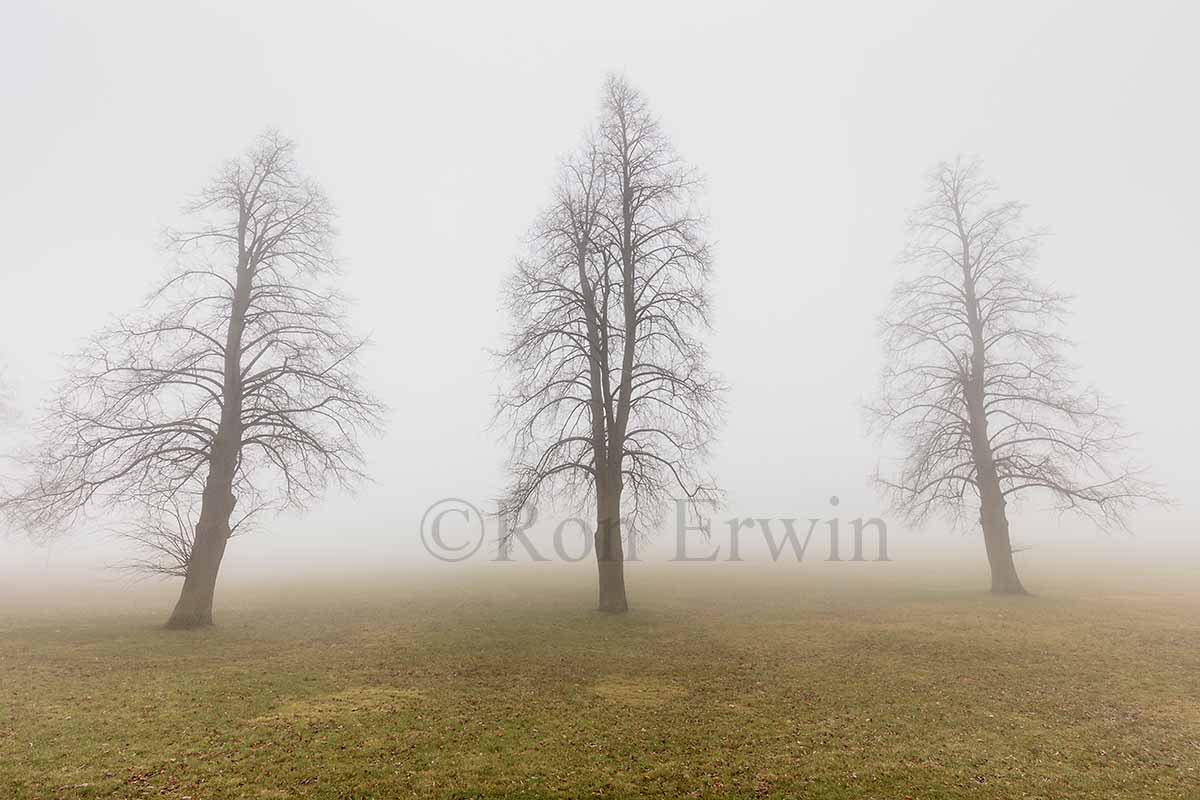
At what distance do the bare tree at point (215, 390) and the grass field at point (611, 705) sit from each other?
12.8 feet

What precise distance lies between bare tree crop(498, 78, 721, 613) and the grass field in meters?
4.41

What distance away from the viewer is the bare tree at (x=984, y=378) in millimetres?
22109

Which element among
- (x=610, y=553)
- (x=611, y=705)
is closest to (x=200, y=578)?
(x=610, y=553)

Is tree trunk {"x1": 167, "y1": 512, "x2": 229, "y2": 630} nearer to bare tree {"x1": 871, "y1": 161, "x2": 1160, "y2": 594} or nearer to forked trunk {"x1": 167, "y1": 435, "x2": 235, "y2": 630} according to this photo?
forked trunk {"x1": 167, "y1": 435, "x2": 235, "y2": 630}

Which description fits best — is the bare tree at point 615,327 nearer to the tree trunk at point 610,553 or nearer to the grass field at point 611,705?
the tree trunk at point 610,553

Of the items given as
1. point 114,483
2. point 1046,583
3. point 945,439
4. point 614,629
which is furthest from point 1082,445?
point 114,483

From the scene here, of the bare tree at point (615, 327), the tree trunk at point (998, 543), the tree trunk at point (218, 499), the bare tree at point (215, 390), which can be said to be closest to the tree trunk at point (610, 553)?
the bare tree at point (615, 327)

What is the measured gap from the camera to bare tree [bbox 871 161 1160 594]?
2211 centimetres

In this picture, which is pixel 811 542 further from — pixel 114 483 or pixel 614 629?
pixel 114 483

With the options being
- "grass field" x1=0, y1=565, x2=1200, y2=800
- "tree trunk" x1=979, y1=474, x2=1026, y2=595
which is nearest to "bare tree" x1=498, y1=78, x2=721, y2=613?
"grass field" x1=0, y1=565, x2=1200, y2=800

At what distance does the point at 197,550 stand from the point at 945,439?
27.8 meters

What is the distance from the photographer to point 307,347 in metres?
18.5

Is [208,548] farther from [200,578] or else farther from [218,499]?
[218,499]

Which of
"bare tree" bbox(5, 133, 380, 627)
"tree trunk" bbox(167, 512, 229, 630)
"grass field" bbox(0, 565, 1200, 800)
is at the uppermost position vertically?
"bare tree" bbox(5, 133, 380, 627)
